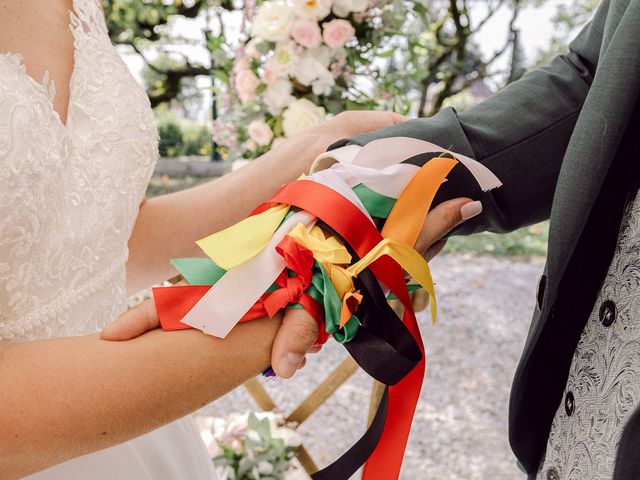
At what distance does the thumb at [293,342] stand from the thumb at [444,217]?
0.52 ft

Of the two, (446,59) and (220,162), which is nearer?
(446,59)

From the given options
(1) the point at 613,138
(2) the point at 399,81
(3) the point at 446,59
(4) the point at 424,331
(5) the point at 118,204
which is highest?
(1) the point at 613,138

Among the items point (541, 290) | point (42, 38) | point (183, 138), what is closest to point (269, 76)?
point (42, 38)

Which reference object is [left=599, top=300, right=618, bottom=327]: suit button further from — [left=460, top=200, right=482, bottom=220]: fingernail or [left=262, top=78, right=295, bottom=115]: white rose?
[left=262, top=78, right=295, bottom=115]: white rose

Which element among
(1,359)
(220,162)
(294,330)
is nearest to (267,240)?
(294,330)

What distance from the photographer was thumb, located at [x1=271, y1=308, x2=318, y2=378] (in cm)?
56

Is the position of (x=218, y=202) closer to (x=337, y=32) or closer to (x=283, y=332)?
(x=283, y=332)

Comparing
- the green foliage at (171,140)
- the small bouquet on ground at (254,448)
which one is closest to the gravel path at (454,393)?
the small bouquet on ground at (254,448)

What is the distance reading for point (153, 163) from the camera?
37.0 inches

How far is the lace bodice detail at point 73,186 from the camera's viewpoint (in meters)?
0.67

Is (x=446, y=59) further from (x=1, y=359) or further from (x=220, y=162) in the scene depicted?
(x=1, y=359)

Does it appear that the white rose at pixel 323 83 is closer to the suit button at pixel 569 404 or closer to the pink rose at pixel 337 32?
the pink rose at pixel 337 32

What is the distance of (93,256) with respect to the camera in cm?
83

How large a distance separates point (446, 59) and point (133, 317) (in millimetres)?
4794
